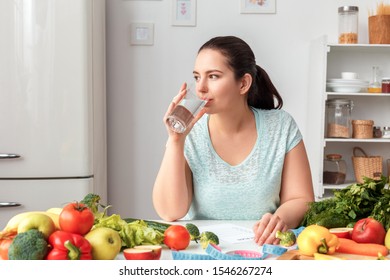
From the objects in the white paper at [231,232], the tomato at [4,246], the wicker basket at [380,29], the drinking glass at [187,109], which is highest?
the wicker basket at [380,29]

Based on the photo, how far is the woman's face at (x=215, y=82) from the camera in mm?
1825

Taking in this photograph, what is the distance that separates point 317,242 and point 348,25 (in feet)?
7.71

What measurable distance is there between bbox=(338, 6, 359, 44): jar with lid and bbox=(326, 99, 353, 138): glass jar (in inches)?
13.7

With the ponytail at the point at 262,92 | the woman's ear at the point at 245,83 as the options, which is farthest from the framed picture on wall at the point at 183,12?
the woman's ear at the point at 245,83

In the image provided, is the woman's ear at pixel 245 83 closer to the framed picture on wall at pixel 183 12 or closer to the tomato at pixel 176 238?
the tomato at pixel 176 238

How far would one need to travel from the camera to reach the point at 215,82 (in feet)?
6.11

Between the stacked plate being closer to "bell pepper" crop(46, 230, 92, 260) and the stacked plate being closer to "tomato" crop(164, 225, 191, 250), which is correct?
"tomato" crop(164, 225, 191, 250)

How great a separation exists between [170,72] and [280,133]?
5.41 ft

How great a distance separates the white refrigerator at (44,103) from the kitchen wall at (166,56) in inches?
20.9

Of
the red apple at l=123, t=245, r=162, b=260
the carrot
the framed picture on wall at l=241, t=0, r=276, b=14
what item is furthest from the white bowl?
the red apple at l=123, t=245, r=162, b=260

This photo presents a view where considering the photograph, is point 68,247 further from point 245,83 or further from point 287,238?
point 245,83

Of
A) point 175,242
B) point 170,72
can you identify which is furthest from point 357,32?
point 175,242

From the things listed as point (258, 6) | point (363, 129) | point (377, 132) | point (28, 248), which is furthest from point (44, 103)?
point (28, 248)
